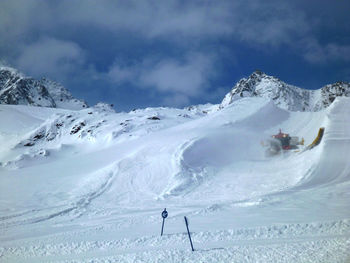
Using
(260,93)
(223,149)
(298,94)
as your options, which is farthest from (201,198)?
(298,94)

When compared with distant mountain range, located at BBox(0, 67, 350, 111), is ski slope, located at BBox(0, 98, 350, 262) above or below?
below

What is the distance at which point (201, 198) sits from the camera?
48.4 ft

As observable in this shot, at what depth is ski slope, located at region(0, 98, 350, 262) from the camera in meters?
7.97

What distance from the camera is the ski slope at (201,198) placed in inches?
314

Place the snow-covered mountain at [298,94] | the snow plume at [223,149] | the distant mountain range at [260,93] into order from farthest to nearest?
the snow-covered mountain at [298,94] → the distant mountain range at [260,93] → the snow plume at [223,149]

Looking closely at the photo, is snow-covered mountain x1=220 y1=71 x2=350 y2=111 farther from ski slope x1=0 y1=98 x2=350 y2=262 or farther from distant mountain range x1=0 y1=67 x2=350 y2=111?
ski slope x1=0 y1=98 x2=350 y2=262

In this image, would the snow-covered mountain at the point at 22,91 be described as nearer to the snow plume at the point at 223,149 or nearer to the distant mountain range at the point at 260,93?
the distant mountain range at the point at 260,93

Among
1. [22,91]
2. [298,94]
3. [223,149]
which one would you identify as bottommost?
[223,149]

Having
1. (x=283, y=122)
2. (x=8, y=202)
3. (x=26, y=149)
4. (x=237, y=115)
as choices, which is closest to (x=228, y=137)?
(x=237, y=115)

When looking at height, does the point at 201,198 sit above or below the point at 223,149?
below

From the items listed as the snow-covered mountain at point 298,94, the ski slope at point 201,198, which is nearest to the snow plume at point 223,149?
the ski slope at point 201,198

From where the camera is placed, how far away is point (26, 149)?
46.8 meters

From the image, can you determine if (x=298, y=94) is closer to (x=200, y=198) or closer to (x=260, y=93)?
(x=260, y=93)

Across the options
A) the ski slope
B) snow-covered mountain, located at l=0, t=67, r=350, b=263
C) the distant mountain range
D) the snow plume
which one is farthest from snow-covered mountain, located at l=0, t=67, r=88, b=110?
the snow plume
